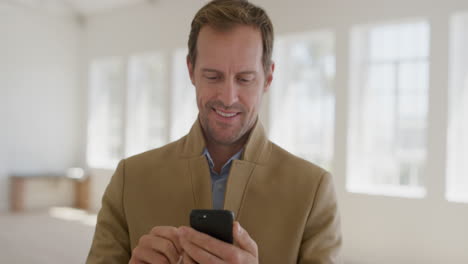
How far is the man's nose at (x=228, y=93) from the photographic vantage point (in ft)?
4.20

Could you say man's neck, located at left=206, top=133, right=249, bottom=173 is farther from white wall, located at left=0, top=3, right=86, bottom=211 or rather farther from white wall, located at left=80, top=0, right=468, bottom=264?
white wall, located at left=0, top=3, right=86, bottom=211

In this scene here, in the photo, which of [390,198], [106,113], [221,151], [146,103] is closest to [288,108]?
[390,198]

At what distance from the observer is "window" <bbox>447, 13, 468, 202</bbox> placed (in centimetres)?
526

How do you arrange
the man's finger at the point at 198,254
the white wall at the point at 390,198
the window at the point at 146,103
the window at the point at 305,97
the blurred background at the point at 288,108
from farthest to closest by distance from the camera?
1. the window at the point at 146,103
2. the window at the point at 305,97
3. the blurred background at the point at 288,108
4. the white wall at the point at 390,198
5. the man's finger at the point at 198,254

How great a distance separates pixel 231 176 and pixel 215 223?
0.33m

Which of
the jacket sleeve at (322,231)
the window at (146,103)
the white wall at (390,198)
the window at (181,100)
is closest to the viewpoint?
the jacket sleeve at (322,231)

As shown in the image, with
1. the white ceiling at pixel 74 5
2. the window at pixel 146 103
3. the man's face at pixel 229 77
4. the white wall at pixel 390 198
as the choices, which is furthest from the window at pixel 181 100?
the man's face at pixel 229 77

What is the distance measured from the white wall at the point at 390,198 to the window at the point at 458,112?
4.8 inches

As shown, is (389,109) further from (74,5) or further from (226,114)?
(74,5)

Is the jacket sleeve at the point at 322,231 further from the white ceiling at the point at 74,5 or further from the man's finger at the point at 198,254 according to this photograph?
the white ceiling at the point at 74,5

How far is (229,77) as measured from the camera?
50.3 inches

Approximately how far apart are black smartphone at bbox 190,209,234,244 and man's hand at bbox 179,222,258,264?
13 mm

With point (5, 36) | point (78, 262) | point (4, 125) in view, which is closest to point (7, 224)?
point (4, 125)

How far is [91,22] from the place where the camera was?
9750 mm
